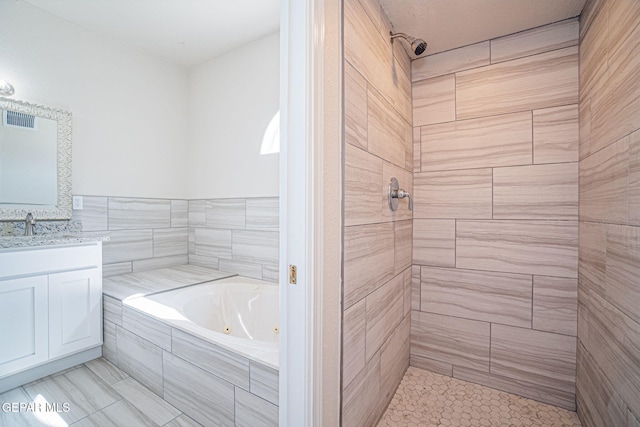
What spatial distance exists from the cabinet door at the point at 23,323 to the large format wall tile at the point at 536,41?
3106 millimetres

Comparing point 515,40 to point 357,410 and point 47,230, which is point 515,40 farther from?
point 47,230

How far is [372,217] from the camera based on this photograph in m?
1.38

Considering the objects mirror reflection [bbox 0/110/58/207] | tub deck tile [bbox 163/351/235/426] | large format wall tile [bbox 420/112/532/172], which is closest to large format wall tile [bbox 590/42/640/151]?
large format wall tile [bbox 420/112/532/172]

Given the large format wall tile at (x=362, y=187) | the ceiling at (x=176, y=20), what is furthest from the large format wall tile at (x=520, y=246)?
the ceiling at (x=176, y=20)

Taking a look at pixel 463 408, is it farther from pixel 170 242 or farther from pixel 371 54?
pixel 170 242

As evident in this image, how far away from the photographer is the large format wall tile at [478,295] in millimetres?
1713

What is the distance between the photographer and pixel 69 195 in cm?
229

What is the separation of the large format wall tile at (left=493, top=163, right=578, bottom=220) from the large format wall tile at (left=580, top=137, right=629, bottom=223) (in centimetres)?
6

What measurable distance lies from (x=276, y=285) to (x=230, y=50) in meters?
2.17

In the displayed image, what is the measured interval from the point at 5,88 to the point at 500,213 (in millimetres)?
3338

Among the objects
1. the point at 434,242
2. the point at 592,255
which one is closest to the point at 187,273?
the point at 434,242

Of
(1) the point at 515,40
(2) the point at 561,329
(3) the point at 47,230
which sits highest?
(1) the point at 515,40

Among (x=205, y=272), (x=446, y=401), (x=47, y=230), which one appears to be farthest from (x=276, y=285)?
(x=47, y=230)

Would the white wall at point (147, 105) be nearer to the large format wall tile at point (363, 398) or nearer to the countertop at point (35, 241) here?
the countertop at point (35, 241)
